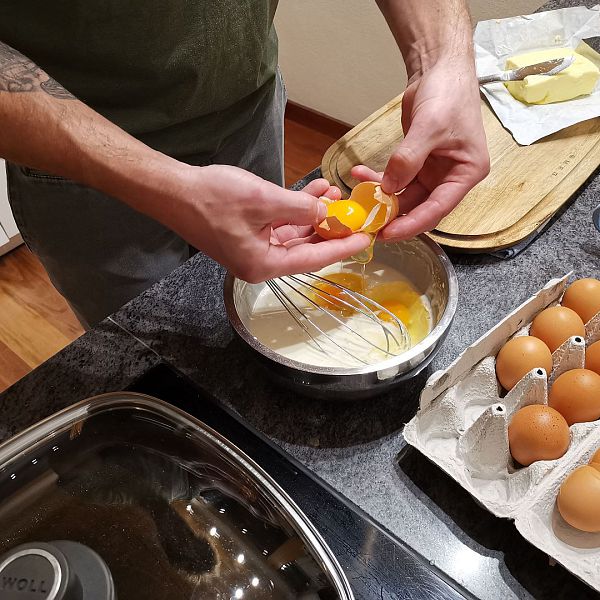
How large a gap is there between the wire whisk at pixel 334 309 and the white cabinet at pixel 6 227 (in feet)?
5.23

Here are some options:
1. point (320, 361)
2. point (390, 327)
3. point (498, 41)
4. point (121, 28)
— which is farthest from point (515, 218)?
point (121, 28)

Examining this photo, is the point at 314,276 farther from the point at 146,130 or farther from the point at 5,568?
the point at 5,568

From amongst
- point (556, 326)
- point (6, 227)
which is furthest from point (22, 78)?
point (6, 227)

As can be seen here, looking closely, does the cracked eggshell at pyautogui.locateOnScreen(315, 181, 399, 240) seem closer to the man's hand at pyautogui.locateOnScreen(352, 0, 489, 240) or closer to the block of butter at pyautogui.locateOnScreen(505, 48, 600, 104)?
the man's hand at pyautogui.locateOnScreen(352, 0, 489, 240)

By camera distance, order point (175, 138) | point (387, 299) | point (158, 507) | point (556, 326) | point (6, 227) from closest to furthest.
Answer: point (158, 507)
point (556, 326)
point (387, 299)
point (175, 138)
point (6, 227)

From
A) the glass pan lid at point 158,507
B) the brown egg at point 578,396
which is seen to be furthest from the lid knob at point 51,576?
the brown egg at point 578,396

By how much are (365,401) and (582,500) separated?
28 cm

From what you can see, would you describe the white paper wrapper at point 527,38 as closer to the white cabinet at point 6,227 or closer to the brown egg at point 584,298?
the brown egg at point 584,298

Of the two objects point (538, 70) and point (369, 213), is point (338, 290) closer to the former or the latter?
point (369, 213)

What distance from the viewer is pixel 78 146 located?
654 millimetres

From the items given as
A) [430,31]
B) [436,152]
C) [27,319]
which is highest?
[430,31]

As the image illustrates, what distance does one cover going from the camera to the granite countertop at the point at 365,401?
66 centimetres

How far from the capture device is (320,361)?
0.79m

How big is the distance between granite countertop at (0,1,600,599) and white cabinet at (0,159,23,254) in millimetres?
1460
